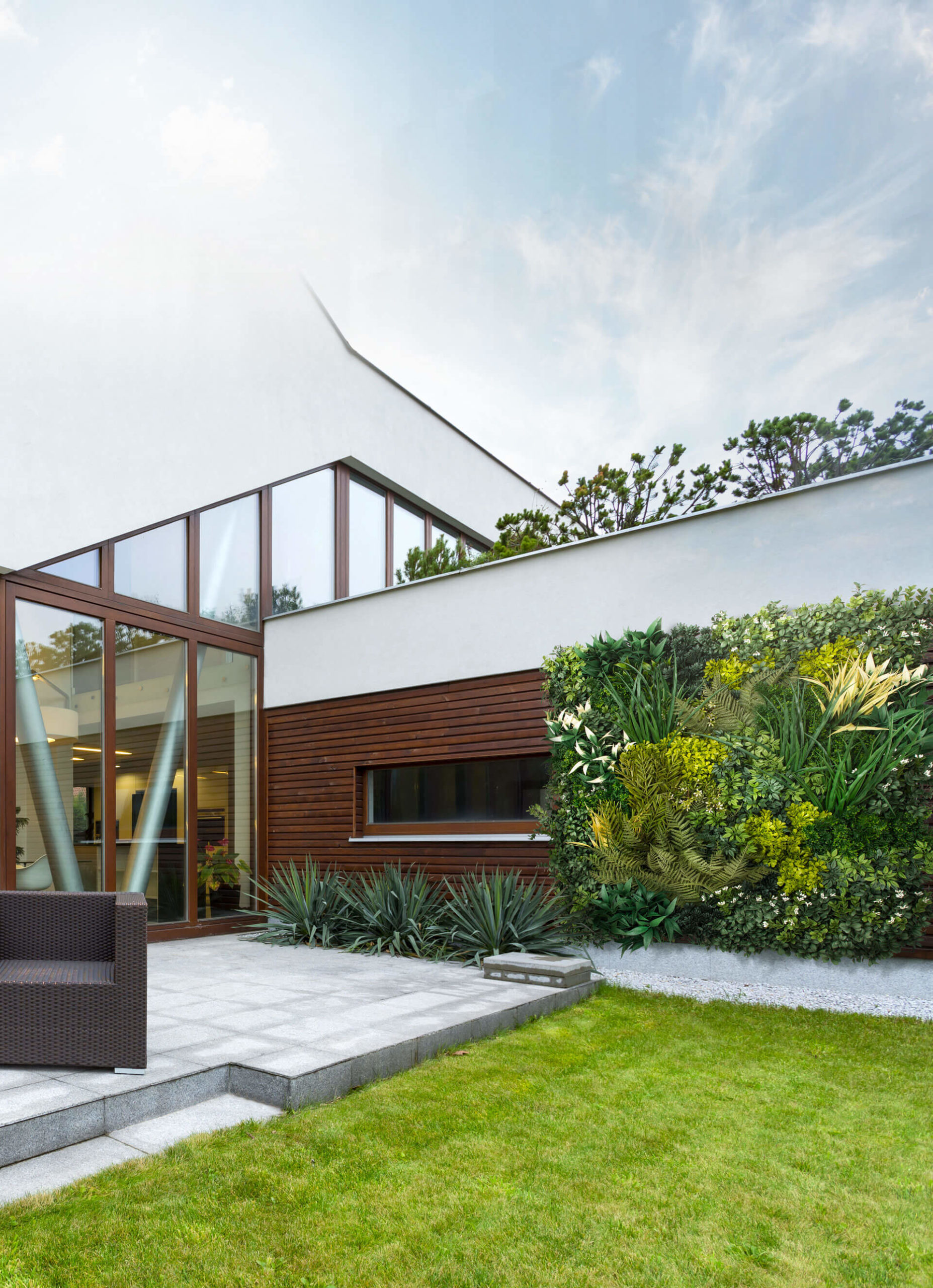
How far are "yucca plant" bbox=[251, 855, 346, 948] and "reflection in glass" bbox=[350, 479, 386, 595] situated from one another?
400cm

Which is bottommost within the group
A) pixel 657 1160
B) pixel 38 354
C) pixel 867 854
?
pixel 657 1160

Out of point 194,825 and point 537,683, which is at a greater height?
point 537,683

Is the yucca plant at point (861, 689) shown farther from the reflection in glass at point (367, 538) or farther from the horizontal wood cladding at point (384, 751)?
the reflection in glass at point (367, 538)

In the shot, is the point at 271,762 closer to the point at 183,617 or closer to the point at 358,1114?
the point at 183,617

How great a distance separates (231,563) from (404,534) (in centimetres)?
310

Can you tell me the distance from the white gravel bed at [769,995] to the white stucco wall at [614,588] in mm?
2694

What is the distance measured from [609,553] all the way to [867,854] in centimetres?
313

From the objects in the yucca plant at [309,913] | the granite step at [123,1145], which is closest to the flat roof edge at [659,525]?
the yucca plant at [309,913]

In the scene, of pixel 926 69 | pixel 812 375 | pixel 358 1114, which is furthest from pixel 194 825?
pixel 926 69

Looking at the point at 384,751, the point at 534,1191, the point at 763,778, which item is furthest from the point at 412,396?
the point at 534,1191

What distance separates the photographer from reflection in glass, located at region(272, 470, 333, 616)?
10344 millimetres

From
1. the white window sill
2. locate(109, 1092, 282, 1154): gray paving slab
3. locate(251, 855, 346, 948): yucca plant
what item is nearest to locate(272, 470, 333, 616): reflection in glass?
the white window sill

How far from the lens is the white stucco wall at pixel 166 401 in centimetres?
719

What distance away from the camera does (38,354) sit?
7.21 meters
